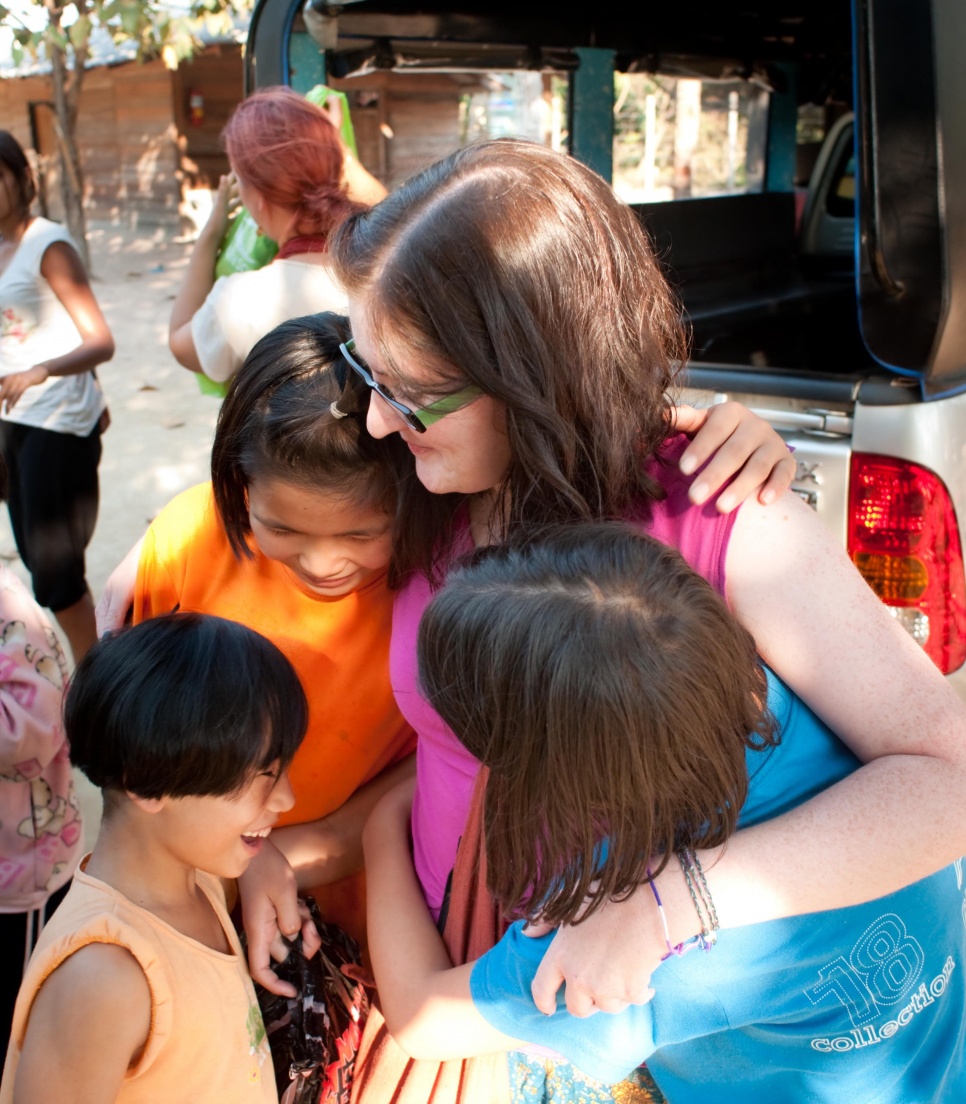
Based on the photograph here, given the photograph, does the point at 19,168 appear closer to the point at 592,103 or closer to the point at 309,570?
the point at 592,103

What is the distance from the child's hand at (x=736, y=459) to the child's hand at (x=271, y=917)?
78cm

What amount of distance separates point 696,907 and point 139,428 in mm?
7235

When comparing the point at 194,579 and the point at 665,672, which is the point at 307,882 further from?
the point at 665,672

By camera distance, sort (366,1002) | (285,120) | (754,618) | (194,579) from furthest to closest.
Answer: (285,120) < (194,579) < (366,1002) < (754,618)

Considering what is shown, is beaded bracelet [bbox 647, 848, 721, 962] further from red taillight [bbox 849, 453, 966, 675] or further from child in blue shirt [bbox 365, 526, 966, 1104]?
red taillight [bbox 849, 453, 966, 675]

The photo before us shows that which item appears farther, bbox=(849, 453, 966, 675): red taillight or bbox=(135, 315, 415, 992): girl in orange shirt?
bbox=(849, 453, 966, 675): red taillight

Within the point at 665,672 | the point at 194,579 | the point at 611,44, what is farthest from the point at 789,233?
the point at 665,672

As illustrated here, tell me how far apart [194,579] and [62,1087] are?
68cm

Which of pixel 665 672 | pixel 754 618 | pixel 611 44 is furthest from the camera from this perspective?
pixel 611 44

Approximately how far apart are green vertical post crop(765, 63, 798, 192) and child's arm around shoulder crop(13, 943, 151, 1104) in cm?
532

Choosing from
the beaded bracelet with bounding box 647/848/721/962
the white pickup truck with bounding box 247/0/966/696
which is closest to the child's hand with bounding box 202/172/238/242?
the white pickup truck with bounding box 247/0/966/696

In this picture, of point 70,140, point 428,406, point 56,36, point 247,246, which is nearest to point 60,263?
point 247,246

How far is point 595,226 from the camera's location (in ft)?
3.77

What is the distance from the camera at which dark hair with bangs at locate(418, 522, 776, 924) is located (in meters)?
0.95
